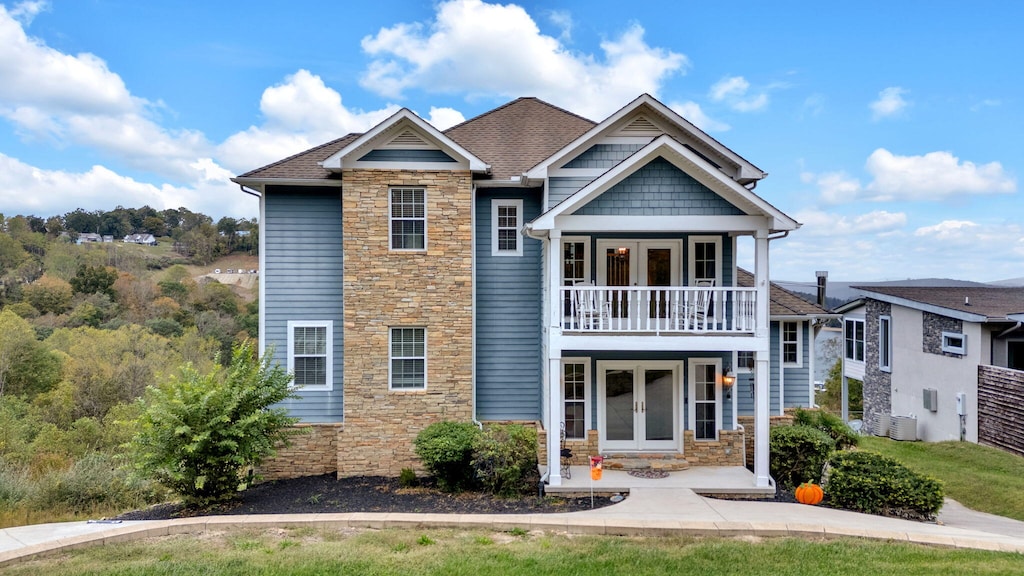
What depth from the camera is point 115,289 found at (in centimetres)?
3950

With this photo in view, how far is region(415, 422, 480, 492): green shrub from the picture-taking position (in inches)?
381

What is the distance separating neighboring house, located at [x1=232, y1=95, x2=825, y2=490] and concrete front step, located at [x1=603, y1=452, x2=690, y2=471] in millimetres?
113

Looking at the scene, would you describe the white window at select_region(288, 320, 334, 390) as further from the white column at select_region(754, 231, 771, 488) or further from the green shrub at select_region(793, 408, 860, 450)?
the green shrub at select_region(793, 408, 860, 450)

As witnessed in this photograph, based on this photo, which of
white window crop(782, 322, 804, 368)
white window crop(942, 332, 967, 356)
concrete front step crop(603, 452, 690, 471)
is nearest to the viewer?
concrete front step crop(603, 452, 690, 471)

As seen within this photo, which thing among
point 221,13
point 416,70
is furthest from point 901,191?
point 221,13

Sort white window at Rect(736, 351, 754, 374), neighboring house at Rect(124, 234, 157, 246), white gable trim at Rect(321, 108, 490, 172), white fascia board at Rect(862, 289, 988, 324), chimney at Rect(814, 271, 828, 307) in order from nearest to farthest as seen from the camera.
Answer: white gable trim at Rect(321, 108, 490, 172) < white window at Rect(736, 351, 754, 374) < chimney at Rect(814, 271, 828, 307) < white fascia board at Rect(862, 289, 988, 324) < neighboring house at Rect(124, 234, 157, 246)

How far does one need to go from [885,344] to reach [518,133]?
51.8 ft

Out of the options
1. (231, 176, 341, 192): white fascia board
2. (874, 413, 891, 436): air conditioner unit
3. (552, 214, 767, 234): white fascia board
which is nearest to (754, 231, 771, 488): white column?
(552, 214, 767, 234): white fascia board

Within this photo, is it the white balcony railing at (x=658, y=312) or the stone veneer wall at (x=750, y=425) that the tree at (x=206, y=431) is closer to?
the white balcony railing at (x=658, y=312)

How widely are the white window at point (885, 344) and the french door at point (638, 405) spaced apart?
1279 centimetres

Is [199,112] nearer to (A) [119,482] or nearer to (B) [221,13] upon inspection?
(B) [221,13]

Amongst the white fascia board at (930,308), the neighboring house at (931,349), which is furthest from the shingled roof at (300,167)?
the neighboring house at (931,349)

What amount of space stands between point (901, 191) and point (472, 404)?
19.5m

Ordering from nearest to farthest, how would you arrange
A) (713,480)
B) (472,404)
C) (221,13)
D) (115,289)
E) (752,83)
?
(713,480) < (472,404) < (221,13) < (752,83) < (115,289)
